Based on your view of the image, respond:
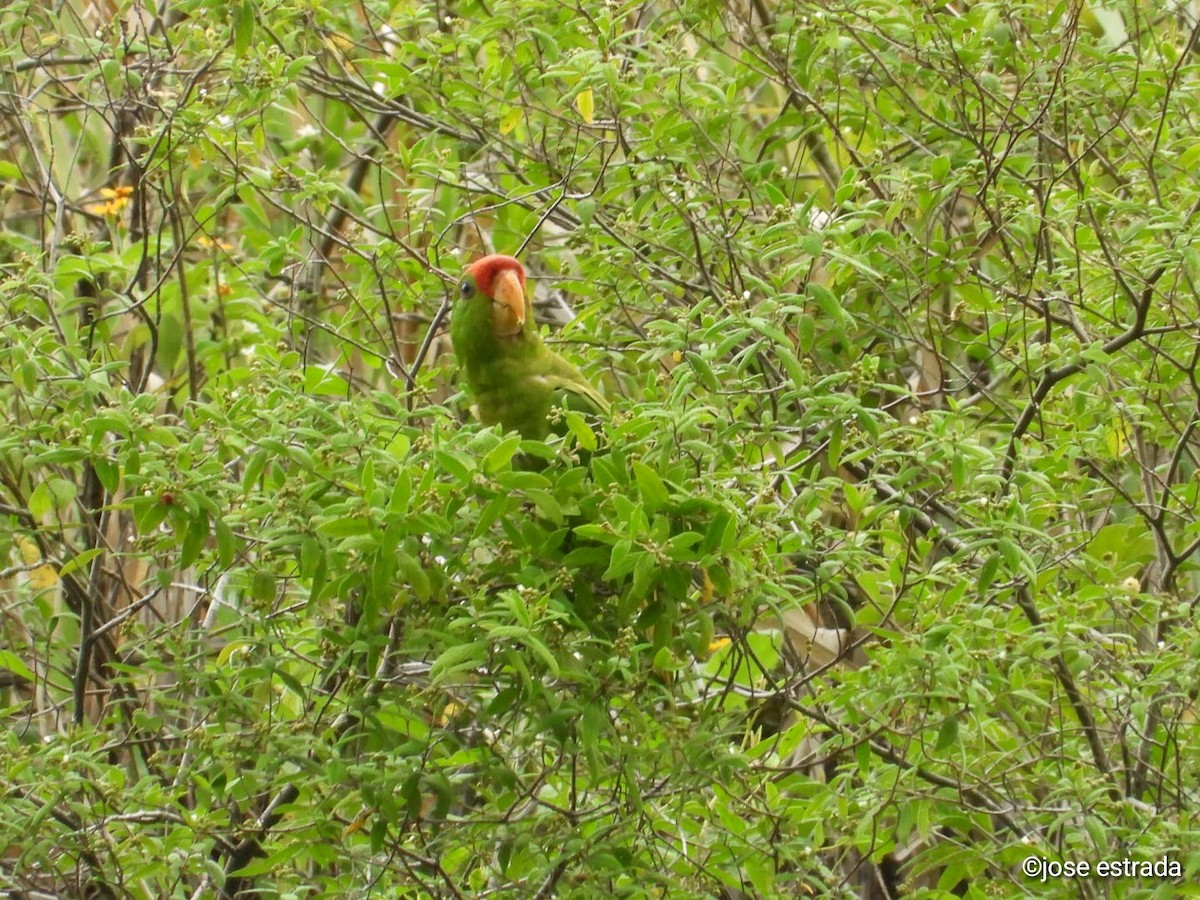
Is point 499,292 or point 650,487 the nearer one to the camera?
point 650,487

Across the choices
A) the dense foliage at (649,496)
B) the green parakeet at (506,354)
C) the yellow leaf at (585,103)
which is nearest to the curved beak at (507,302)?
the green parakeet at (506,354)

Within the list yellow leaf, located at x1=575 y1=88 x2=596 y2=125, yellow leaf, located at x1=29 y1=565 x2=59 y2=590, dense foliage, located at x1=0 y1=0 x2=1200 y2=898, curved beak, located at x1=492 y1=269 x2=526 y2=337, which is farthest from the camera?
yellow leaf, located at x1=29 y1=565 x2=59 y2=590

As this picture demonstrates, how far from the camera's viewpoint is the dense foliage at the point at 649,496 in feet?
7.29

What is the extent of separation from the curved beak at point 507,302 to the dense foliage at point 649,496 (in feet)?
0.76

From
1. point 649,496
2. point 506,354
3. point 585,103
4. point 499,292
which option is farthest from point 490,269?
point 649,496

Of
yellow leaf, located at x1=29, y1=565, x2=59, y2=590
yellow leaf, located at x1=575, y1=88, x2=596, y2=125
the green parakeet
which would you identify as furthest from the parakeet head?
yellow leaf, located at x1=29, y1=565, x2=59, y2=590

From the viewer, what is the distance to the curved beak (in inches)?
121

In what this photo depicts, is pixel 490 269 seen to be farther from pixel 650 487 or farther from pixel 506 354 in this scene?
pixel 650 487

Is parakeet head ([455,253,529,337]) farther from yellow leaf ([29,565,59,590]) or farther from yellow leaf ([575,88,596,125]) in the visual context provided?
yellow leaf ([29,565,59,590])

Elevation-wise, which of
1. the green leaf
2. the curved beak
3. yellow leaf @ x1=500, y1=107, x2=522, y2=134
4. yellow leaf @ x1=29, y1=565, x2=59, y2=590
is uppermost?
yellow leaf @ x1=500, y1=107, x2=522, y2=134

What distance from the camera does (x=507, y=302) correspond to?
121 inches

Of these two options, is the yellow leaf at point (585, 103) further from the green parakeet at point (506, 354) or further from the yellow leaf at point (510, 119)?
the green parakeet at point (506, 354)

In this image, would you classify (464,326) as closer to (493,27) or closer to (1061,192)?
(493,27)

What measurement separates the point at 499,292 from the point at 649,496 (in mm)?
1148
